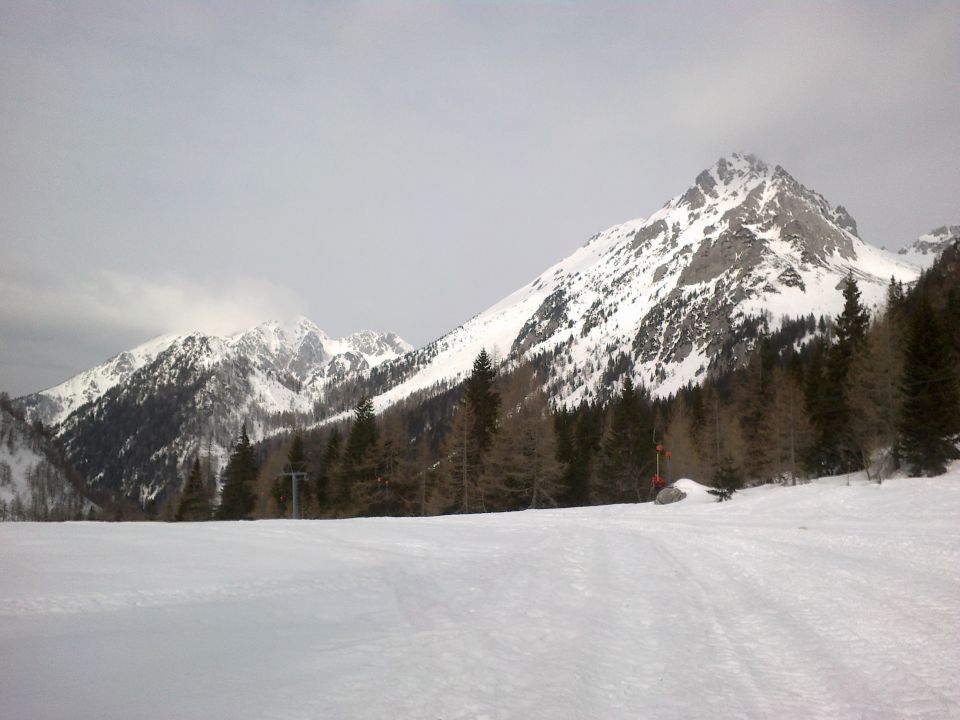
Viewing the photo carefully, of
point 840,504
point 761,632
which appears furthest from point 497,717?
point 840,504

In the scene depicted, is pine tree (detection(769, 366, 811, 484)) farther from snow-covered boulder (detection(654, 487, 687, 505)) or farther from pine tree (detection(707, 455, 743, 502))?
snow-covered boulder (detection(654, 487, 687, 505))

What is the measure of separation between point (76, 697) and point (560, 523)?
1905 centimetres

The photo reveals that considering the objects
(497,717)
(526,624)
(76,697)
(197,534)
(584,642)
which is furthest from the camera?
(197,534)

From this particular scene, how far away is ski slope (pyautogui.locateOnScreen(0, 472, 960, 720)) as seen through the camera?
495cm

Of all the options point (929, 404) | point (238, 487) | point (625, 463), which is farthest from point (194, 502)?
point (929, 404)

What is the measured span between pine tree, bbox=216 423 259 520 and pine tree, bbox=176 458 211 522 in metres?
2.86

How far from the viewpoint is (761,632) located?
7.27 m

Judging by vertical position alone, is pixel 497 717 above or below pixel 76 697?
below

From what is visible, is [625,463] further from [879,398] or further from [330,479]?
[330,479]

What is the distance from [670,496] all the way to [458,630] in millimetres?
35141

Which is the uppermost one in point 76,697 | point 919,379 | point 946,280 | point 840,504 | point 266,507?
point 946,280

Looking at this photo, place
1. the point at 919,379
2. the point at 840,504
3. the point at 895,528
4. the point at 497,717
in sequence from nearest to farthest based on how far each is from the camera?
the point at 497,717 → the point at 895,528 → the point at 840,504 → the point at 919,379

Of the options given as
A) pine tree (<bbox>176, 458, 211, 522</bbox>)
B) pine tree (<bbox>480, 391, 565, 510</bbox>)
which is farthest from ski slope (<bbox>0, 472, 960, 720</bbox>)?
pine tree (<bbox>176, 458, 211, 522</bbox>)

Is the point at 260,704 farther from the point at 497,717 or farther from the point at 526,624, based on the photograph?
the point at 526,624
